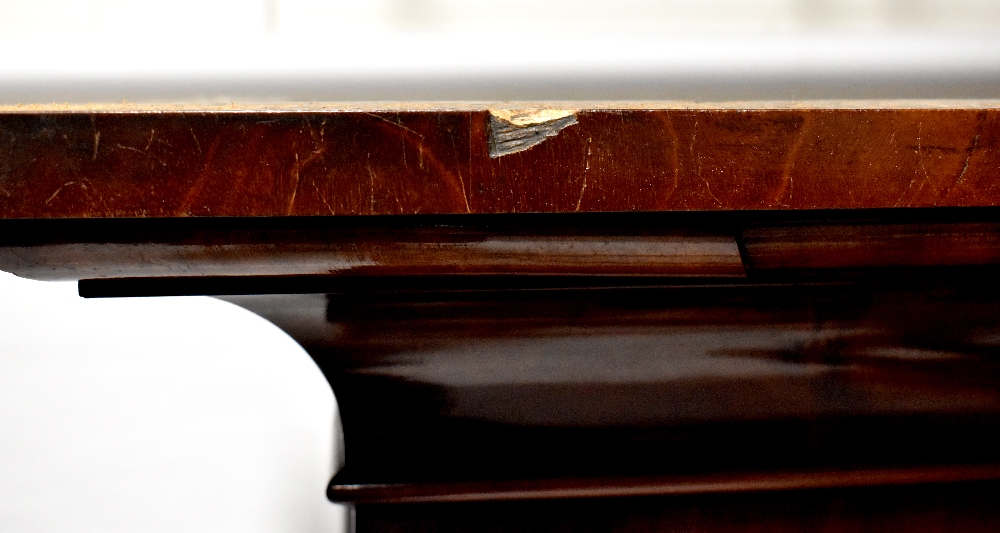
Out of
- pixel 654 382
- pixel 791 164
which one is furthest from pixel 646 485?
pixel 791 164

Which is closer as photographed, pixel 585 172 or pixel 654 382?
pixel 585 172

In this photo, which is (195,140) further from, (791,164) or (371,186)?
(791,164)

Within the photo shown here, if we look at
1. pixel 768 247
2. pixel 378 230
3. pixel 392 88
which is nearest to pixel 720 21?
pixel 392 88

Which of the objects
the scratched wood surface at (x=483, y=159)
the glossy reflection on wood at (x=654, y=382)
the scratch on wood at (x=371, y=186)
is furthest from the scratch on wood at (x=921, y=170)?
the scratch on wood at (x=371, y=186)

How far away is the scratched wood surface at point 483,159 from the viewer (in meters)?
0.32

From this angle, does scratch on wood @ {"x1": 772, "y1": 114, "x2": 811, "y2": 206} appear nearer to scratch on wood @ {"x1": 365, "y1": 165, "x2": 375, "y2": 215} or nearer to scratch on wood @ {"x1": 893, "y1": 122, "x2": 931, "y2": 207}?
scratch on wood @ {"x1": 893, "y1": 122, "x2": 931, "y2": 207}

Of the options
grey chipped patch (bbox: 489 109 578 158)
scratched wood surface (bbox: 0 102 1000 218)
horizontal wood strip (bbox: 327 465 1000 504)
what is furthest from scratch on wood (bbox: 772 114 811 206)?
horizontal wood strip (bbox: 327 465 1000 504)

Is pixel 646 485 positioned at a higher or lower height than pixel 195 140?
lower

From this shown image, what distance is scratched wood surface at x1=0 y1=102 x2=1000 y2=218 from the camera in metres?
0.32

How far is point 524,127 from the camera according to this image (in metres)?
0.32

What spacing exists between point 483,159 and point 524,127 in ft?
0.08

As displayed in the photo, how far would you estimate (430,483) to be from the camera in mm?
445

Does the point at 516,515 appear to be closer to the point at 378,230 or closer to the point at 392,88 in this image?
the point at 378,230

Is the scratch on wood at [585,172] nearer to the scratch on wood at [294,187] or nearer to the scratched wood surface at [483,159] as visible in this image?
the scratched wood surface at [483,159]
